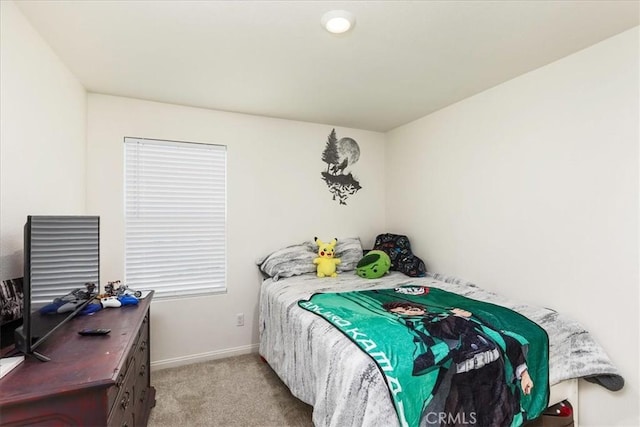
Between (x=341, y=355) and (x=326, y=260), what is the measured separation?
1616 millimetres

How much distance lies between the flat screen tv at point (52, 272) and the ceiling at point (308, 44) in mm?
1109

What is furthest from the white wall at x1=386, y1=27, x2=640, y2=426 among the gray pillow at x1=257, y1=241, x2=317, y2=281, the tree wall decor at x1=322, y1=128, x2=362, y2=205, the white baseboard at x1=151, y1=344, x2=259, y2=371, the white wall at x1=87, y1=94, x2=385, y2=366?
the white baseboard at x1=151, y1=344, x2=259, y2=371

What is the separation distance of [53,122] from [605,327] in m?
3.71

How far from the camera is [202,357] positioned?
9.86 feet

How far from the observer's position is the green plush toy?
3.12m

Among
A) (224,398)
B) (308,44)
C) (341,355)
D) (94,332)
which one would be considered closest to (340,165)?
(308,44)

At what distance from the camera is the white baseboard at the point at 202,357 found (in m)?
2.86

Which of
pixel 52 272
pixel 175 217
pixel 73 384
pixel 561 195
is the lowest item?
pixel 73 384

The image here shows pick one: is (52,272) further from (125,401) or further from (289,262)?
(289,262)

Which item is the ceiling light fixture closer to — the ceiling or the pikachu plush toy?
the ceiling

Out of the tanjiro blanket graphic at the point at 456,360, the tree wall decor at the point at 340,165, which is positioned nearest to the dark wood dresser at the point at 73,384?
the tanjiro blanket graphic at the point at 456,360

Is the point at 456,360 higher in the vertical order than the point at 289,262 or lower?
lower

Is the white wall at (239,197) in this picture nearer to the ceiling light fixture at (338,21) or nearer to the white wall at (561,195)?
the white wall at (561,195)

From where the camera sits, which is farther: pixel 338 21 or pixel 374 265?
pixel 374 265
